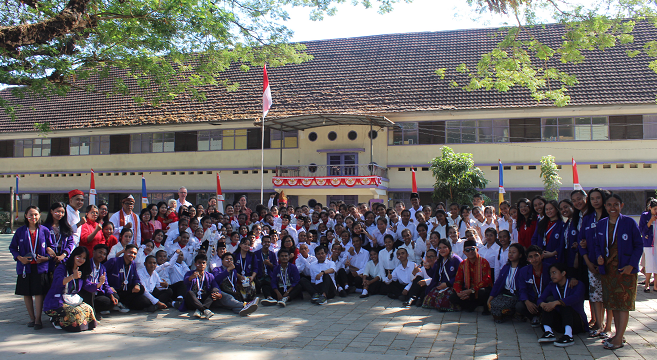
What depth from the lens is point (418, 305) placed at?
764 cm

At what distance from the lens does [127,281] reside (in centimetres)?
724

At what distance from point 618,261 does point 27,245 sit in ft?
22.7

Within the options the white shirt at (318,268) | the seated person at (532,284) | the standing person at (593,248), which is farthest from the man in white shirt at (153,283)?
the standing person at (593,248)

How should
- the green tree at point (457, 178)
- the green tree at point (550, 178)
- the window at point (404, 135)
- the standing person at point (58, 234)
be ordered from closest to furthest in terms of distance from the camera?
the standing person at point (58, 234), the green tree at point (457, 178), the green tree at point (550, 178), the window at point (404, 135)

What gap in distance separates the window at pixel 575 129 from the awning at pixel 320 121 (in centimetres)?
609

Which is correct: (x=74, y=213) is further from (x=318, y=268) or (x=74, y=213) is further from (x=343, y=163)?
(x=343, y=163)

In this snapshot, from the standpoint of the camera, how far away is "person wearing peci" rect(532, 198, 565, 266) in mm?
6082

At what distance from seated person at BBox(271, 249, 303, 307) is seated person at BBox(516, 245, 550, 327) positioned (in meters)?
3.51

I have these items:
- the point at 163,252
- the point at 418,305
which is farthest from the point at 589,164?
the point at 163,252

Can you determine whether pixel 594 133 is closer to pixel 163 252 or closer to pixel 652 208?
pixel 652 208

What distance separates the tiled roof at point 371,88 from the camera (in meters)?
19.3

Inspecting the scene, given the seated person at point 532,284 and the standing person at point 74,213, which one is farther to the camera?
the standing person at point 74,213

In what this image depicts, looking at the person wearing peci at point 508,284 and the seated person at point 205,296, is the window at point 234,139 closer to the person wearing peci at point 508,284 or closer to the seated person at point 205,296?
the seated person at point 205,296

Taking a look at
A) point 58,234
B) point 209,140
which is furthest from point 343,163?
point 58,234
